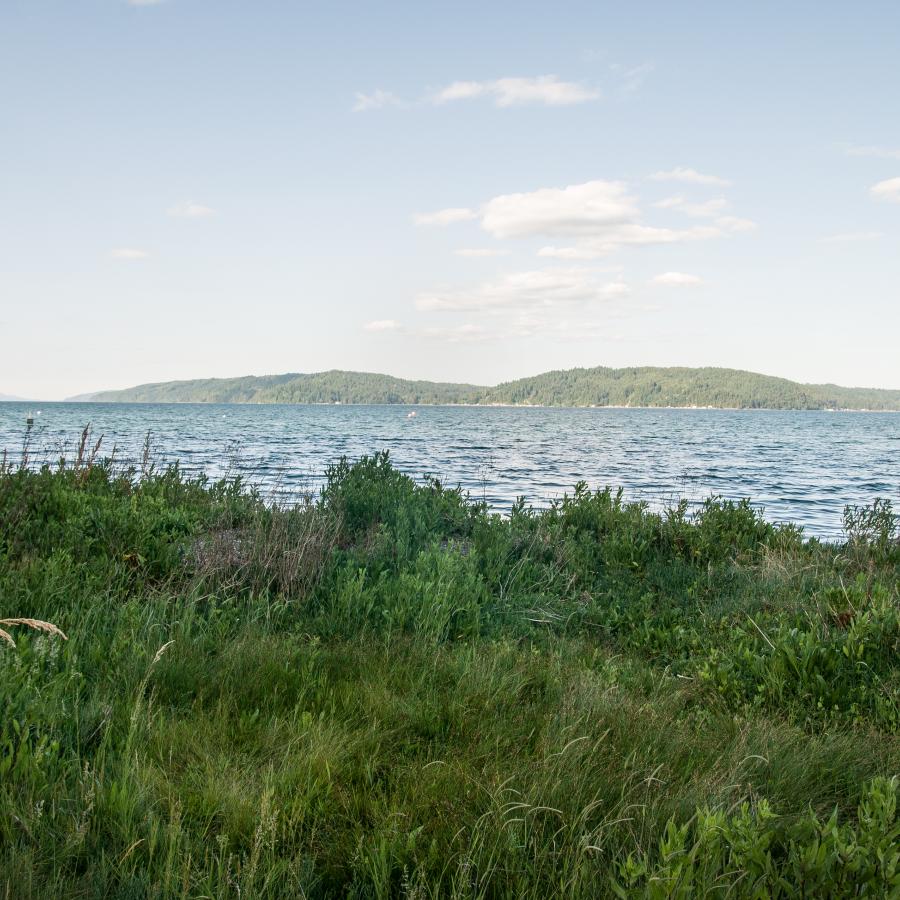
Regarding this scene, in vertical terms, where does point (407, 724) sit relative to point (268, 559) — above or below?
below

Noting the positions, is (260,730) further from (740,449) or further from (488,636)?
(740,449)

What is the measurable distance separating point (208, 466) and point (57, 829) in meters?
23.2

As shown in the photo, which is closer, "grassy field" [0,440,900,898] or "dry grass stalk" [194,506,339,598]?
"grassy field" [0,440,900,898]

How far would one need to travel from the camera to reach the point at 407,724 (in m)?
3.29

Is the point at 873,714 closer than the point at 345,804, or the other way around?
the point at 345,804

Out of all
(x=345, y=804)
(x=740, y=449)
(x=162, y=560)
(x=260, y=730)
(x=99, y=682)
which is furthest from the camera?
(x=740, y=449)

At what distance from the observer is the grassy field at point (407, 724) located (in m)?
2.21

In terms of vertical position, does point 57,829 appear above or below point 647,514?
below

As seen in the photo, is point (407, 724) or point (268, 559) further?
point (268, 559)

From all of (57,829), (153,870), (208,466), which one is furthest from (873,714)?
(208,466)

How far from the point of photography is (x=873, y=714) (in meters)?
4.20

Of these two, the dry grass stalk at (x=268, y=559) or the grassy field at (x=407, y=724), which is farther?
the dry grass stalk at (x=268, y=559)

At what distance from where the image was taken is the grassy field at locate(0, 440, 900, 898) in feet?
7.24

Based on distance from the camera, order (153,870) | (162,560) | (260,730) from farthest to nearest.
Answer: (162,560) < (260,730) < (153,870)
